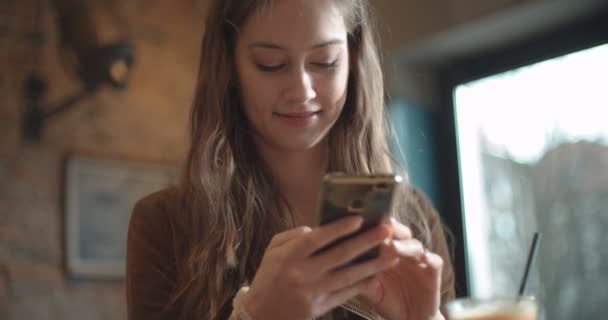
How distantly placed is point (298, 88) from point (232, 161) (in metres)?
0.23

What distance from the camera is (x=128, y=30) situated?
2721mm

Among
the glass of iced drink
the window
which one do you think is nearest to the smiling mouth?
the glass of iced drink

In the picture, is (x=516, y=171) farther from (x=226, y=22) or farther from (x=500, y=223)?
(x=226, y=22)

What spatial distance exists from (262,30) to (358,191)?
22.0 inches

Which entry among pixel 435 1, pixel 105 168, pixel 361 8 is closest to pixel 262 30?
pixel 361 8

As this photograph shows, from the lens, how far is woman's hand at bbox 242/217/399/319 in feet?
2.60

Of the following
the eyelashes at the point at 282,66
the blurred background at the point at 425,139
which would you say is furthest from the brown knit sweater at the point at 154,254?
the blurred background at the point at 425,139

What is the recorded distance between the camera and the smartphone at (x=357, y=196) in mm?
A: 761

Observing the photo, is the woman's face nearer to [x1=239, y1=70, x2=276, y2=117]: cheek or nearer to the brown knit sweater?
[x1=239, y1=70, x2=276, y2=117]: cheek

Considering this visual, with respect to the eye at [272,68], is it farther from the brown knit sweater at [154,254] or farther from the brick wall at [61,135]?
the brick wall at [61,135]

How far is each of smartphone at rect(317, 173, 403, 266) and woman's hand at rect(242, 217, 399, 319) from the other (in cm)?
1

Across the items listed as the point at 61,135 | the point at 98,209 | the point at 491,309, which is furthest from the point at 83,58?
the point at 491,309

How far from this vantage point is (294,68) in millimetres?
1192

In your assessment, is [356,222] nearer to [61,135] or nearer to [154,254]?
[154,254]
